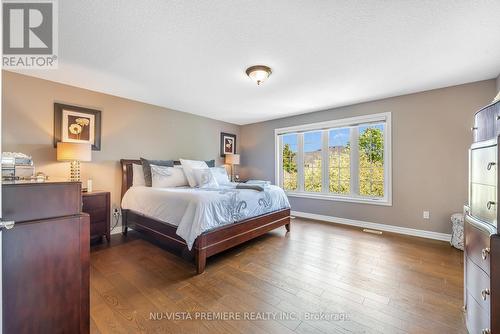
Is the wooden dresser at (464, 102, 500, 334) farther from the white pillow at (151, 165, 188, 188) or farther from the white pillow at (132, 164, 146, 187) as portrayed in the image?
the white pillow at (132, 164, 146, 187)

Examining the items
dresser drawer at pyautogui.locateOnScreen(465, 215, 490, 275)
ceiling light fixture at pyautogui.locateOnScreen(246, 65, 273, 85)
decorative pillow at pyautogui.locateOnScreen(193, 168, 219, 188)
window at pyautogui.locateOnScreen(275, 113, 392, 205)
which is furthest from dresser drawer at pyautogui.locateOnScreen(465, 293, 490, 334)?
decorative pillow at pyautogui.locateOnScreen(193, 168, 219, 188)

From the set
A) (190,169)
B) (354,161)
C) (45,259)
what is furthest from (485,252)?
(190,169)

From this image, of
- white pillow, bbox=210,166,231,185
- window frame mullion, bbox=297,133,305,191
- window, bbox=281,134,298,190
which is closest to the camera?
white pillow, bbox=210,166,231,185

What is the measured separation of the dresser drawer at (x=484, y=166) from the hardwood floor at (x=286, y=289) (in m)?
1.08

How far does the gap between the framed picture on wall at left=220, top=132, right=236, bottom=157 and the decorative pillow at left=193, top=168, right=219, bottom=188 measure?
181 cm

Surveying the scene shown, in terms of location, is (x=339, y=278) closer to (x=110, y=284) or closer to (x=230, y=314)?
(x=230, y=314)

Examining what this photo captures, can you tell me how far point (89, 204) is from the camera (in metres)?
2.95

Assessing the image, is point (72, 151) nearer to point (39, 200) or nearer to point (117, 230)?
point (117, 230)

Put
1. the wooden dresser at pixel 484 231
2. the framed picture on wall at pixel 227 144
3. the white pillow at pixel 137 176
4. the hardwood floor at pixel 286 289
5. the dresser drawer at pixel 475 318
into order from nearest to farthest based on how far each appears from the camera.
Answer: the wooden dresser at pixel 484 231 → the dresser drawer at pixel 475 318 → the hardwood floor at pixel 286 289 → the white pillow at pixel 137 176 → the framed picture on wall at pixel 227 144

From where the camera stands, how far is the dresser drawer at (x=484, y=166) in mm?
1161

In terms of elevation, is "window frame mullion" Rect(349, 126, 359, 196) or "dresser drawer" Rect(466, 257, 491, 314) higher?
"window frame mullion" Rect(349, 126, 359, 196)

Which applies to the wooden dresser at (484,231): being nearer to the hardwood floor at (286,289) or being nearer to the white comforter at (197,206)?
the hardwood floor at (286,289)

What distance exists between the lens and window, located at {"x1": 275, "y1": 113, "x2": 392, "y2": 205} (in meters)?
3.86

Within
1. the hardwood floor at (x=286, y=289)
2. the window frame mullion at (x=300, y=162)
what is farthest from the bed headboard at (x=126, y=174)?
the window frame mullion at (x=300, y=162)
